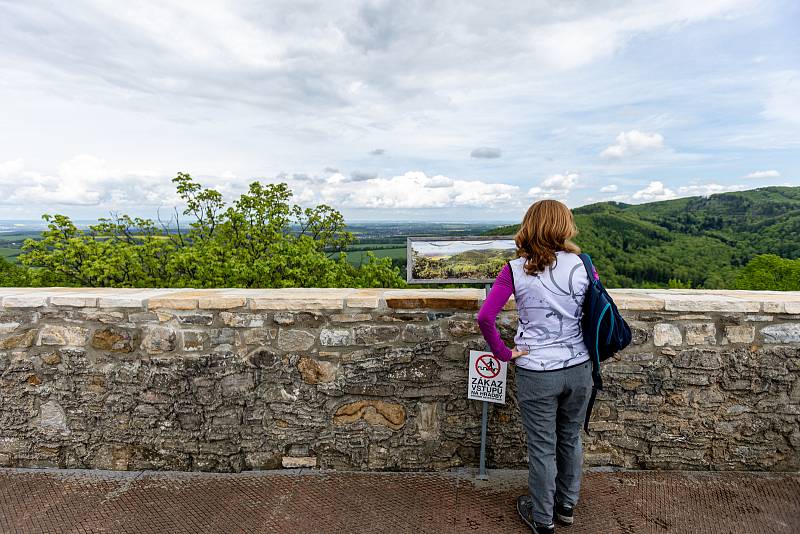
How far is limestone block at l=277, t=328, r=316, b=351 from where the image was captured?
2.72 m

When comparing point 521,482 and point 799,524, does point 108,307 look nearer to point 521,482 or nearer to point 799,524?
point 521,482

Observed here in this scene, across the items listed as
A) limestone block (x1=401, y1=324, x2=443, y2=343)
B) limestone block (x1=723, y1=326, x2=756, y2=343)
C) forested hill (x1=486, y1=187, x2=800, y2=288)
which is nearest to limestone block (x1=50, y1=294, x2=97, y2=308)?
limestone block (x1=401, y1=324, x2=443, y2=343)

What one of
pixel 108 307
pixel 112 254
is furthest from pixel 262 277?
pixel 108 307

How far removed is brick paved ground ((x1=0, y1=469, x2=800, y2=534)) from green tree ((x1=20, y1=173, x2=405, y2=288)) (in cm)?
537

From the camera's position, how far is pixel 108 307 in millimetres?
2727

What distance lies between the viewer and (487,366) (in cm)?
259

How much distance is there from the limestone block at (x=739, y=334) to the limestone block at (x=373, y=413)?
6.50 ft

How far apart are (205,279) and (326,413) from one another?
602cm

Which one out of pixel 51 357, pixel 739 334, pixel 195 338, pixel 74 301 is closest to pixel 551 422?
pixel 739 334

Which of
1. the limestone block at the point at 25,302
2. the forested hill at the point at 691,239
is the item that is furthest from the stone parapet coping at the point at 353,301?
the forested hill at the point at 691,239

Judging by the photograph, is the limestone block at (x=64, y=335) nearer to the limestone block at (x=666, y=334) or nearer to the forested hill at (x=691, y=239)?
the limestone block at (x=666, y=334)

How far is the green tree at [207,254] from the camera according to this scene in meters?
8.18

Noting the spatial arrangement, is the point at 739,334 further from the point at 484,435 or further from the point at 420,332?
the point at 420,332

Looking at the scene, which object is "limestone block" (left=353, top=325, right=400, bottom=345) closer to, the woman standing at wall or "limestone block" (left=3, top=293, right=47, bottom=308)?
the woman standing at wall
